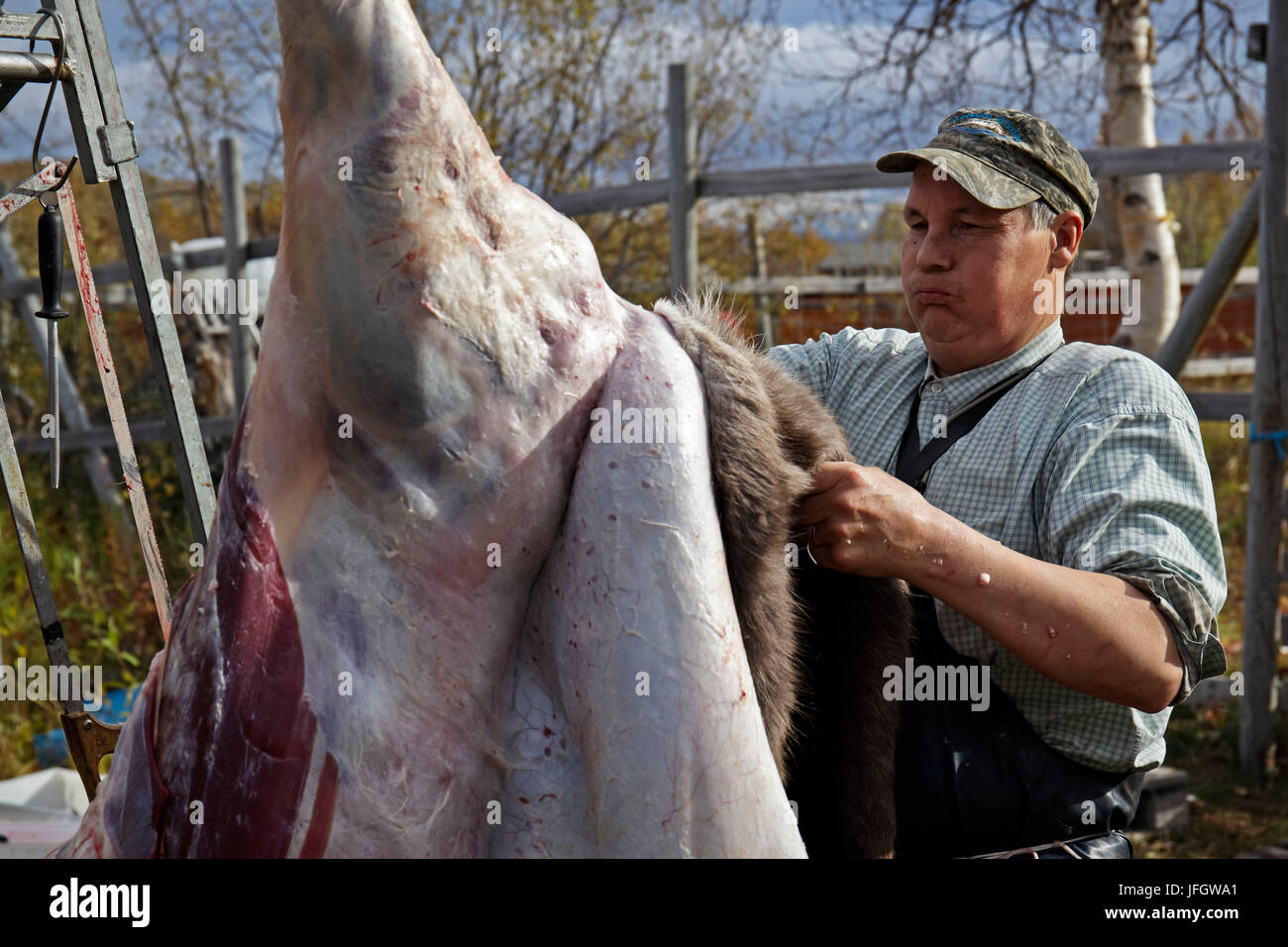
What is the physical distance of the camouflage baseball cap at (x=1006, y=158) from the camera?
7.52 ft

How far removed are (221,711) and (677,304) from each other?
2.74 ft

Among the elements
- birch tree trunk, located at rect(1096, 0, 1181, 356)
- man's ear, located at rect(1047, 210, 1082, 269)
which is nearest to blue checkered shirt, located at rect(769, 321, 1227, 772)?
man's ear, located at rect(1047, 210, 1082, 269)

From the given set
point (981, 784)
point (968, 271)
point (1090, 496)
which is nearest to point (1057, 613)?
point (1090, 496)

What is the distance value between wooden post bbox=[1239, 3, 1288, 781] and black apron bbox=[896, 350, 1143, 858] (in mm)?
4086

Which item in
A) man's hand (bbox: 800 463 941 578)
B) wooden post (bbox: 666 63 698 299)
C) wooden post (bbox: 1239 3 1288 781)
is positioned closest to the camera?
man's hand (bbox: 800 463 941 578)

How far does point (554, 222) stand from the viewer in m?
1.54

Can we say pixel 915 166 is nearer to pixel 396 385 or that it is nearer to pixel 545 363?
pixel 545 363

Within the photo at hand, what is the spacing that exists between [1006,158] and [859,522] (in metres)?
1.03

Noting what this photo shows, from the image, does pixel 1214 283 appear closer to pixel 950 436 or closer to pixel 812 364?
pixel 812 364

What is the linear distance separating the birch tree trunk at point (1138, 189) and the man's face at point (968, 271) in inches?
204

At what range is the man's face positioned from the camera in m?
2.37

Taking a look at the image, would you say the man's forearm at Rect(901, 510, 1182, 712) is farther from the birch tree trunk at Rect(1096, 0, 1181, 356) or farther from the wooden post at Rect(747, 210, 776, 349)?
the wooden post at Rect(747, 210, 776, 349)

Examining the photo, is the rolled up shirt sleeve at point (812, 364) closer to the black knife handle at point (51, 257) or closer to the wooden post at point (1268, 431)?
the black knife handle at point (51, 257)
